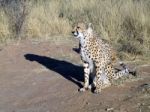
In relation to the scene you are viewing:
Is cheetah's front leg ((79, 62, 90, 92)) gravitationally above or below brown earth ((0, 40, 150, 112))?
above

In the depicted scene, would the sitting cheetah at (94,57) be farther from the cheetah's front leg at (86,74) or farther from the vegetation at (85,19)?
the vegetation at (85,19)

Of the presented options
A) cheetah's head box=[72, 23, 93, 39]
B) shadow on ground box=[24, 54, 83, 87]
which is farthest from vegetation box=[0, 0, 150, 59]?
cheetah's head box=[72, 23, 93, 39]

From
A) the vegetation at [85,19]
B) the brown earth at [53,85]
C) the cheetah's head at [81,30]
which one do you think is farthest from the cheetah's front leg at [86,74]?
the vegetation at [85,19]

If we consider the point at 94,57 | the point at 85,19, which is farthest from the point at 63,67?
the point at 85,19

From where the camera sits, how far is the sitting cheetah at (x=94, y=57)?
755 cm

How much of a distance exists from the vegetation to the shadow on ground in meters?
1.23

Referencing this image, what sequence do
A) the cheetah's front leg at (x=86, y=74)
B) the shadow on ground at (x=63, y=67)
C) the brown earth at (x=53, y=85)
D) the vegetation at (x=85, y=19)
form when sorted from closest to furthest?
the brown earth at (x=53, y=85) < the cheetah's front leg at (x=86, y=74) < the shadow on ground at (x=63, y=67) < the vegetation at (x=85, y=19)

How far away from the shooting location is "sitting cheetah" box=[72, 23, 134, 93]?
7.55m

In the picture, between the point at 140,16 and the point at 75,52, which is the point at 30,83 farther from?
the point at 140,16

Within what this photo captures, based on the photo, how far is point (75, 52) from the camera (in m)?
10.4

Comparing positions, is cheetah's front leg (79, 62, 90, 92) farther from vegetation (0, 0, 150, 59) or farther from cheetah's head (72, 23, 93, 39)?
vegetation (0, 0, 150, 59)

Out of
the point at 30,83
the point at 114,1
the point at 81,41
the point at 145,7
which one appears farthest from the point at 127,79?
the point at 114,1

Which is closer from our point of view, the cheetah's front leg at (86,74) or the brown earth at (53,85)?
the brown earth at (53,85)

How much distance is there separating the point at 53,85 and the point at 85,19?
4.17 meters
